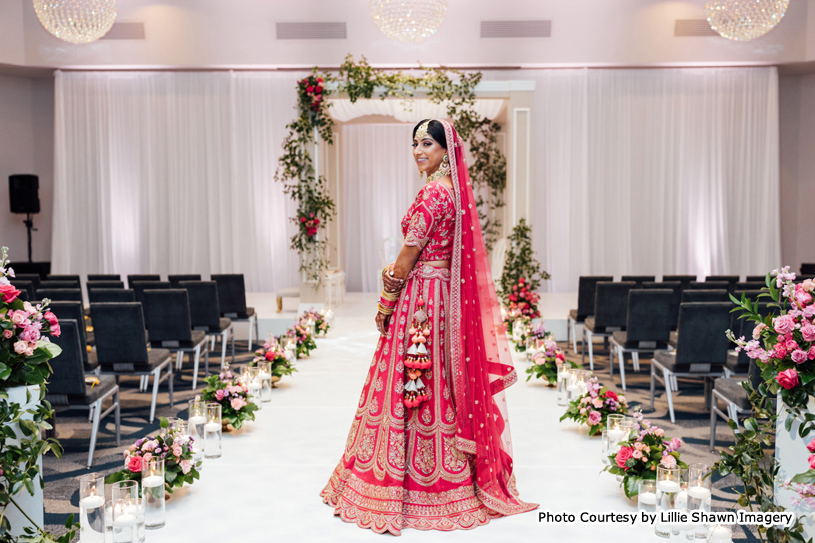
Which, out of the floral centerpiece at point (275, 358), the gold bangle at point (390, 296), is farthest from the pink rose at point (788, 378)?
the floral centerpiece at point (275, 358)

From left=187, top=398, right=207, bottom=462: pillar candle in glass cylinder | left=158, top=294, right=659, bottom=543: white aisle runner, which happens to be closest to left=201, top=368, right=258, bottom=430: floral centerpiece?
left=158, top=294, right=659, bottom=543: white aisle runner

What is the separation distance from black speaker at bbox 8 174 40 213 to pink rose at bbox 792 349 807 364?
1107 centimetres

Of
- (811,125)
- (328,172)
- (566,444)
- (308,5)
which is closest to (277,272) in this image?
(328,172)

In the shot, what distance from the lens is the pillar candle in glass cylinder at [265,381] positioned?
4.43 meters

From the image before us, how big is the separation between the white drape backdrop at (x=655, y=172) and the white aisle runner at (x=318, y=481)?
626 cm

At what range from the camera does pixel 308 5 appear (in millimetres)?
9914

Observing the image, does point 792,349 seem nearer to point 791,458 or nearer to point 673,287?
point 791,458

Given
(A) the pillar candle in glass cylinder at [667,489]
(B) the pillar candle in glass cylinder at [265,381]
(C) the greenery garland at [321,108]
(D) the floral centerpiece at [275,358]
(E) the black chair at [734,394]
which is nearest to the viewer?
(A) the pillar candle in glass cylinder at [667,489]

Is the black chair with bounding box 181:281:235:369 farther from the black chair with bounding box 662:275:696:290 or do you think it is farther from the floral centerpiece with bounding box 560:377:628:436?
the black chair with bounding box 662:275:696:290

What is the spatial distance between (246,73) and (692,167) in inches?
297

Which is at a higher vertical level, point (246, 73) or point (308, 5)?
point (308, 5)

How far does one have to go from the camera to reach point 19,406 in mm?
2025

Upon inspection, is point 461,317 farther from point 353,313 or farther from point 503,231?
point 503,231

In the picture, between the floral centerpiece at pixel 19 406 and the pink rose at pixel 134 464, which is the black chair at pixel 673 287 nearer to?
the pink rose at pixel 134 464
